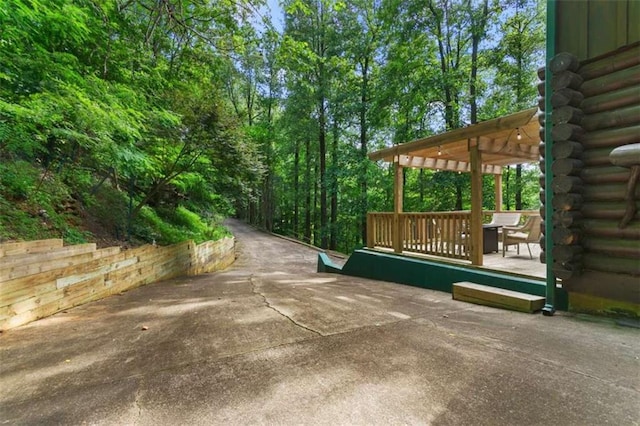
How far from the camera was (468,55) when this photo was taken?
13133 millimetres

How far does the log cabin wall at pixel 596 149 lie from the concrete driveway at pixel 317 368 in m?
0.49

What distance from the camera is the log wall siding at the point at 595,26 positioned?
2967 mm

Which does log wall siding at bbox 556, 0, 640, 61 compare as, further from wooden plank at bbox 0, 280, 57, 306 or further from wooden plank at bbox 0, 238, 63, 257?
wooden plank at bbox 0, 238, 63, 257

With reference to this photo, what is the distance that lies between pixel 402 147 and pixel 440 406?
5.40 m

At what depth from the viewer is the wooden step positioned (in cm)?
344

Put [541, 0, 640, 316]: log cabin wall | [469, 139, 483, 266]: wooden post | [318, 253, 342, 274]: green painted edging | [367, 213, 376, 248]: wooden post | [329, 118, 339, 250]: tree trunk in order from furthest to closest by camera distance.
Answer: [329, 118, 339, 250]: tree trunk < [318, 253, 342, 274]: green painted edging < [367, 213, 376, 248]: wooden post < [469, 139, 483, 266]: wooden post < [541, 0, 640, 316]: log cabin wall

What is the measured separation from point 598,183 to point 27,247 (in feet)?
20.6

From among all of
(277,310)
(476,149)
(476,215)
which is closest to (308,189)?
(476,149)

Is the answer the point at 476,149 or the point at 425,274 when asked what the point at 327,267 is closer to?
the point at 425,274

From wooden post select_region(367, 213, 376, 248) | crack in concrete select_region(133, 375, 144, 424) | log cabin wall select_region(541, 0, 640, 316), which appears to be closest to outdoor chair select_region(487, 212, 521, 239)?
wooden post select_region(367, 213, 376, 248)

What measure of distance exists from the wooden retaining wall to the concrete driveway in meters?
0.18

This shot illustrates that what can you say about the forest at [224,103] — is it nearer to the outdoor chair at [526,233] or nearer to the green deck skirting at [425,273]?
the green deck skirting at [425,273]

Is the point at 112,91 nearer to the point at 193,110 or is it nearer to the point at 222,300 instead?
the point at 193,110

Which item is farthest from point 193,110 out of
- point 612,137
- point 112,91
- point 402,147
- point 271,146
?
point 271,146
